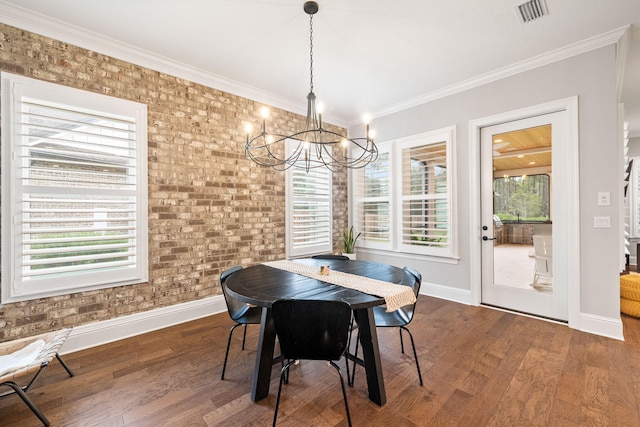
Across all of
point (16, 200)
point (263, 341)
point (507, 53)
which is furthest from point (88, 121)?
point (507, 53)

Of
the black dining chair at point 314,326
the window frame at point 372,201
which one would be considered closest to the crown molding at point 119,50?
the window frame at point 372,201

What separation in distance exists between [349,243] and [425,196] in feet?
4.84

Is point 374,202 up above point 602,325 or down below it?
above

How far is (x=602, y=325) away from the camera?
2.75 metres

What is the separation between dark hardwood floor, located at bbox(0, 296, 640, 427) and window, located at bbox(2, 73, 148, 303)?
737mm

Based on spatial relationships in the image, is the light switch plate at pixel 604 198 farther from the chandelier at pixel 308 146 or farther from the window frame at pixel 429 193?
the chandelier at pixel 308 146

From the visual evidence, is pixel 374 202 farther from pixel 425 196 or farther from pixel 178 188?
pixel 178 188

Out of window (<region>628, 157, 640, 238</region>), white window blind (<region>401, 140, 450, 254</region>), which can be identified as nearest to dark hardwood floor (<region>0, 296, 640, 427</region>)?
white window blind (<region>401, 140, 450, 254</region>)

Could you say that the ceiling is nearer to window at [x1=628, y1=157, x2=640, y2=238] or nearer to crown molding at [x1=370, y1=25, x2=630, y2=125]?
crown molding at [x1=370, y1=25, x2=630, y2=125]

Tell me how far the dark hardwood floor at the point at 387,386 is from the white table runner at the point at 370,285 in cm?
69

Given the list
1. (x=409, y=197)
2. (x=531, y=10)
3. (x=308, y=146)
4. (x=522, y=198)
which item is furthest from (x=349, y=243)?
(x=531, y=10)

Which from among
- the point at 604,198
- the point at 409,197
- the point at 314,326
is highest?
the point at 409,197

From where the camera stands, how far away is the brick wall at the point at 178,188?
2445mm

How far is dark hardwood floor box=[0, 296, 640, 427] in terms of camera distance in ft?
5.62
